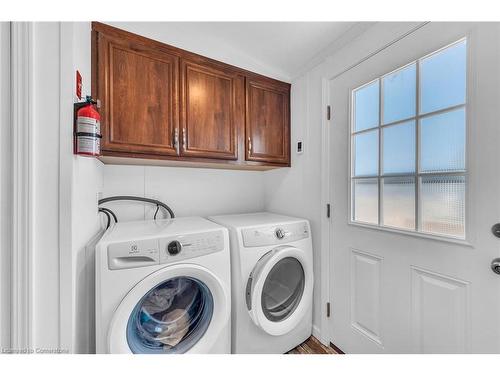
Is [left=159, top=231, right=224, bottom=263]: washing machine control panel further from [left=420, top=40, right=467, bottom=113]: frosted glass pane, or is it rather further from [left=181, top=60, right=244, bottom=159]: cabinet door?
[left=420, top=40, right=467, bottom=113]: frosted glass pane

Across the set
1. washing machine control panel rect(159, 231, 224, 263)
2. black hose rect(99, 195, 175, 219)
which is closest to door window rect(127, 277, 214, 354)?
washing machine control panel rect(159, 231, 224, 263)

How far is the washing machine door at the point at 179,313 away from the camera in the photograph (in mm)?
965

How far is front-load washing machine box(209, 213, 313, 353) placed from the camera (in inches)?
46.2

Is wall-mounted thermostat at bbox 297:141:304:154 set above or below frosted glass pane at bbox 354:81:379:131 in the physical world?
below

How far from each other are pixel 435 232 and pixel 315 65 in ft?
4.37

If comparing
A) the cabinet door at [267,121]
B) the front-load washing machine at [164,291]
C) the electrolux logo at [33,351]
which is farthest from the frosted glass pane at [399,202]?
the electrolux logo at [33,351]

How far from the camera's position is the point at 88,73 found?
3.37 feet

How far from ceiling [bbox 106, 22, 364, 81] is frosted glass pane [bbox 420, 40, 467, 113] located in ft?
1.79

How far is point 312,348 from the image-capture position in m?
1.42

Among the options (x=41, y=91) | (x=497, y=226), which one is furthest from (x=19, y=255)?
(x=497, y=226)

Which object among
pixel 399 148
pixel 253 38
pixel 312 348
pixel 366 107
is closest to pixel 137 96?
pixel 253 38

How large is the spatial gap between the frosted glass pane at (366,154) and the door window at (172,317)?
1.16 metres

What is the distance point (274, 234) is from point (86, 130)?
1.09 metres
